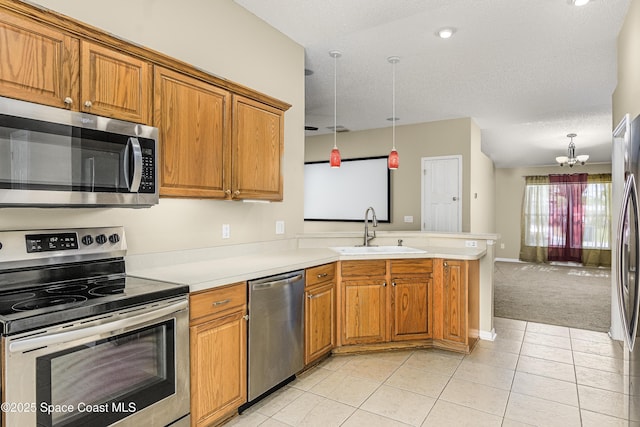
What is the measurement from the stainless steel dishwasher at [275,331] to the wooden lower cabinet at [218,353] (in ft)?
0.23

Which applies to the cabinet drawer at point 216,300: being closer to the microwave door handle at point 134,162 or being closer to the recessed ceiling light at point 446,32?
the microwave door handle at point 134,162

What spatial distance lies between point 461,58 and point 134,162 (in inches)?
129

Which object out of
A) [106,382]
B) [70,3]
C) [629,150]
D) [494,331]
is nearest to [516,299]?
[494,331]

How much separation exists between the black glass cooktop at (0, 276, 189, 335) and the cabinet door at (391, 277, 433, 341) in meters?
2.00

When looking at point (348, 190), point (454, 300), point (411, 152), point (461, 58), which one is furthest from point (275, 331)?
point (411, 152)

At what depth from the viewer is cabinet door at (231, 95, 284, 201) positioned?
2594 millimetres

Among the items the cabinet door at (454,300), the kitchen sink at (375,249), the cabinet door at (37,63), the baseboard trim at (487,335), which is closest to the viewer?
the cabinet door at (37,63)

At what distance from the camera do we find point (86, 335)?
4.83 ft

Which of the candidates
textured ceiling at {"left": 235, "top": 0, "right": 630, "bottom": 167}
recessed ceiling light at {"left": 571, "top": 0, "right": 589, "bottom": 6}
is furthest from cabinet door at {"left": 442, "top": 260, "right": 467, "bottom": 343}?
recessed ceiling light at {"left": 571, "top": 0, "right": 589, "bottom": 6}

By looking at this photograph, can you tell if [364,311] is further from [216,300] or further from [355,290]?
[216,300]

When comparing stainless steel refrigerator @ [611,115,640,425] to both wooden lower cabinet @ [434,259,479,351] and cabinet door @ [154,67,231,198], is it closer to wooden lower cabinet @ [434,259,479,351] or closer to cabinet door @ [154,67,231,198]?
wooden lower cabinet @ [434,259,479,351]

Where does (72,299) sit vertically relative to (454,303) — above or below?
above

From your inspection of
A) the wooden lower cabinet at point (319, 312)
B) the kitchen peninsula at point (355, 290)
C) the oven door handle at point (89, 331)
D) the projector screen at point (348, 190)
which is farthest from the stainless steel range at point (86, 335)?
the projector screen at point (348, 190)

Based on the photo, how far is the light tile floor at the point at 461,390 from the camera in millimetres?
2301
